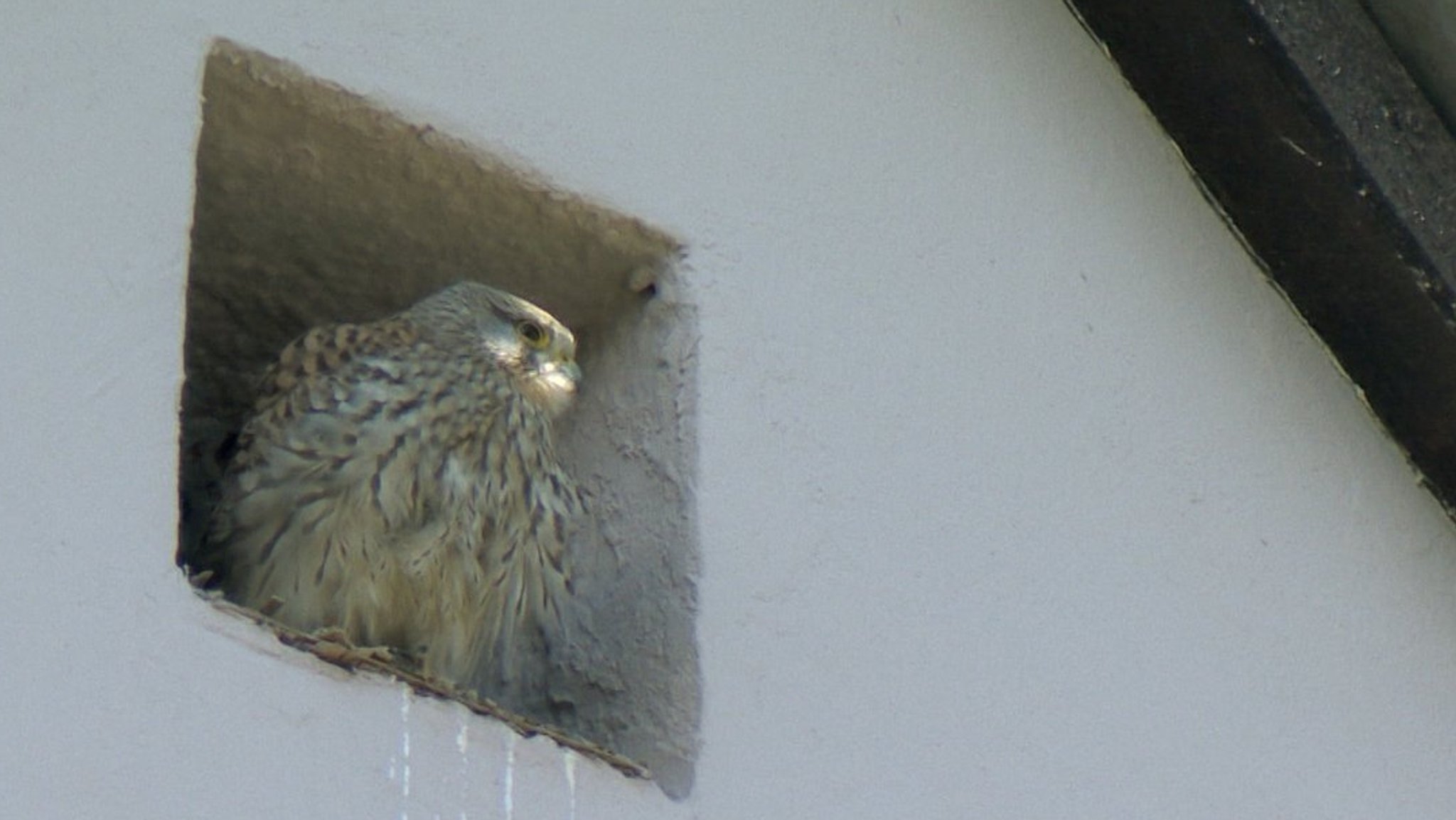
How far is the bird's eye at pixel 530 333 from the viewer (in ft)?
15.5

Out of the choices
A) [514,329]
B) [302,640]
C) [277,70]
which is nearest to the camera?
[302,640]

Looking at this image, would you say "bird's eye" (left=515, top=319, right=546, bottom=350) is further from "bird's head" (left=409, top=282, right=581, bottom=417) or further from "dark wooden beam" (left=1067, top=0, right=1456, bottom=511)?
"dark wooden beam" (left=1067, top=0, right=1456, bottom=511)

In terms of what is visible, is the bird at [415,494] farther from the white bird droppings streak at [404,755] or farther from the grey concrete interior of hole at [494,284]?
the white bird droppings streak at [404,755]

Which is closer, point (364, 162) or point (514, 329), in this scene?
point (364, 162)

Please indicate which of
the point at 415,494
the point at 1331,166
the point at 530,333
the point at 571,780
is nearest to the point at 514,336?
the point at 530,333

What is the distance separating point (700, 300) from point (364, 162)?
483mm

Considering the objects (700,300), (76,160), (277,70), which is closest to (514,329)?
(700,300)

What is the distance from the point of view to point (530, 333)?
4734 mm

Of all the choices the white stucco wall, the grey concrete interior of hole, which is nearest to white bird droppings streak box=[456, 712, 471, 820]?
the white stucco wall

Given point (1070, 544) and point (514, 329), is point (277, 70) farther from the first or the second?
point (1070, 544)

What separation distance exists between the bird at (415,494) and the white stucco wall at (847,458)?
14.2 inches

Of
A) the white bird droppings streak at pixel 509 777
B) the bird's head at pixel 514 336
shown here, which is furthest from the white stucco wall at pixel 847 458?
the bird's head at pixel 514 336

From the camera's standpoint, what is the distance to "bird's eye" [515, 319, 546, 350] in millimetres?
4723

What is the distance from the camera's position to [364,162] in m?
4.39
